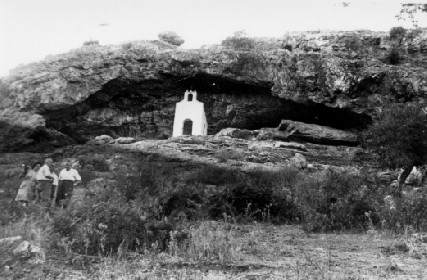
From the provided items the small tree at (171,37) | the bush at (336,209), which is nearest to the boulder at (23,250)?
the bush at (336,209)

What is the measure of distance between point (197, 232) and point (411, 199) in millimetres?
4945

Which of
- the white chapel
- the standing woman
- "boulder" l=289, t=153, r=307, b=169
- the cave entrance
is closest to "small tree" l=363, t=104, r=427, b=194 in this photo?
"boulder" l=289, t=153, r=307, b=169

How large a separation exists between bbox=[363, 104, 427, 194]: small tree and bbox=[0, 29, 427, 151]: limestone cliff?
552cm

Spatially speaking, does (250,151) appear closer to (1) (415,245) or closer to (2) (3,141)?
(2) (3,141)

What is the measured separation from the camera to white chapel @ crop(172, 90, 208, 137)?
26.5 meters

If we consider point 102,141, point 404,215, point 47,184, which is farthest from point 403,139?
point 102,141

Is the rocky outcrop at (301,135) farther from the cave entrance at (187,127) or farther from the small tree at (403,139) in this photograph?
the small tree at (403,139)

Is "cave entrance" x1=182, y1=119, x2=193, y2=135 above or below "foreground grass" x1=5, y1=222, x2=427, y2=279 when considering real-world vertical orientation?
above

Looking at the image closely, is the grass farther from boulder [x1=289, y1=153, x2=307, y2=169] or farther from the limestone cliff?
the limestone cliff

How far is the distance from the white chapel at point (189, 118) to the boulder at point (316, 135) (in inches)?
188

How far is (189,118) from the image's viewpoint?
2659cm

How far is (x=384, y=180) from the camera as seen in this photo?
1911cm

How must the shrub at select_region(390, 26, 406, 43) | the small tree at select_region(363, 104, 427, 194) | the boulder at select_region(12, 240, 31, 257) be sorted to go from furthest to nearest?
1. the shrub at select_region(390, 26, 406, 43)
2. the small tree at select_region(363, 104, 427, 194)
3. the boulder at select_region(12, 240, 31, 257)

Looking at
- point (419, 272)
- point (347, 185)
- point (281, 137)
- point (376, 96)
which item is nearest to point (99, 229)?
point (419, 272)
